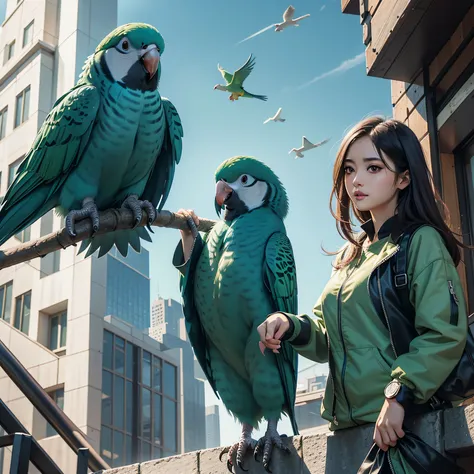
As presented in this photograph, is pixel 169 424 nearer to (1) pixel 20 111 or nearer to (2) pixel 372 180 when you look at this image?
(1) pixel 20 111

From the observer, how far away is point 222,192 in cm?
371

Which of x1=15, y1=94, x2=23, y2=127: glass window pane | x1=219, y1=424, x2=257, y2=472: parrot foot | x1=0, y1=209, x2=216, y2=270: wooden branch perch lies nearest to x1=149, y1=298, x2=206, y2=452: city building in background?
x1=15, y1=94, x2=23, y2=127: glass window pane

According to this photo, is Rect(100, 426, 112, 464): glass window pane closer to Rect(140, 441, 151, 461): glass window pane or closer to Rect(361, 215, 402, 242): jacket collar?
Rect(140, 441, 151, 461): glass window pane

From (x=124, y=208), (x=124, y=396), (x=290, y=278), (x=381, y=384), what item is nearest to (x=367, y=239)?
(x=381, y=384)

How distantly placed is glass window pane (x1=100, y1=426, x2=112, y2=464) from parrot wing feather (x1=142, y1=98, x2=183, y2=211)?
16.6 meters

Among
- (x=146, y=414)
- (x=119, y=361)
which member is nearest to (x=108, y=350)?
(x=119, y=361)

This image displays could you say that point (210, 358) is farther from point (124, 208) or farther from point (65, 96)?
point (65, 96)

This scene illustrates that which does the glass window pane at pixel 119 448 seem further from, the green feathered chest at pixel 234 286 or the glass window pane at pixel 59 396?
the green feathered chest at pixel 234 286

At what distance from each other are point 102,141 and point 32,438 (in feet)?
5.21

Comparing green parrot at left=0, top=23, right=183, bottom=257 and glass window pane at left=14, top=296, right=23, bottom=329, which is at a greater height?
glass window pane at left=14, top=296, right=23, bottom=329

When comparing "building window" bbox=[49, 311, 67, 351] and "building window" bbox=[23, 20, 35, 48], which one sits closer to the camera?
"building window" bbox=[49, 311, 67, 351]

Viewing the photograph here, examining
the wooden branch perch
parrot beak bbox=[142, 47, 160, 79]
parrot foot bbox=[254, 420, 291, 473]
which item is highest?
parrot beak bbox=[142, 47, 160, 79]

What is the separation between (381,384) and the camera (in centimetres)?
224

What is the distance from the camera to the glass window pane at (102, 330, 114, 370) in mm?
20562
